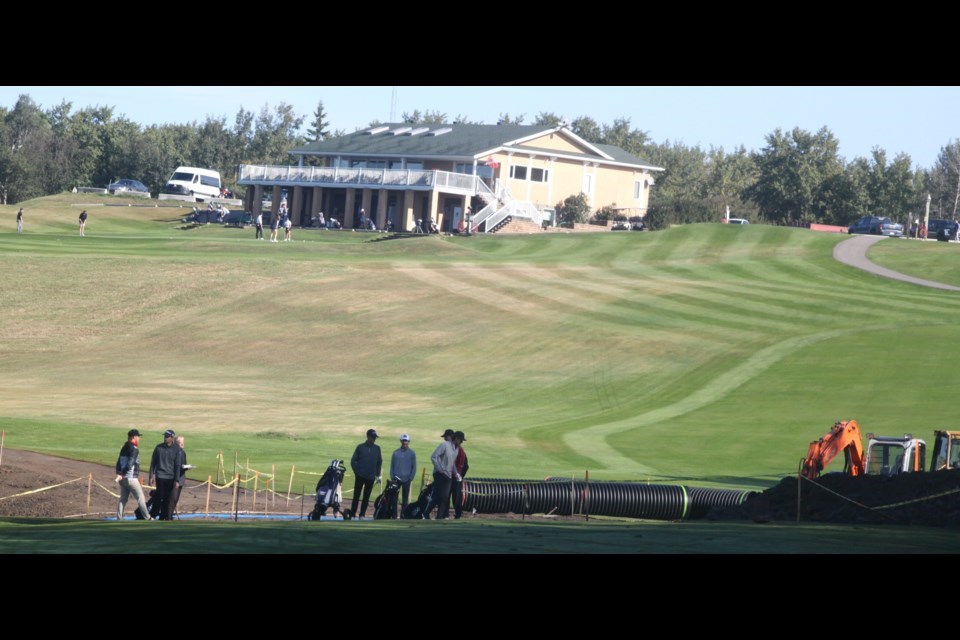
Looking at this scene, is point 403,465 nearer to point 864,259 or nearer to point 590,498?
point 590,498

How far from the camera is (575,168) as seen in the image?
91.1 meters

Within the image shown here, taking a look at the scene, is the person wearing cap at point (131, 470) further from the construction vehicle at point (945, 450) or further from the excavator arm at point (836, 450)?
the construction vehicle at point (945, 450)

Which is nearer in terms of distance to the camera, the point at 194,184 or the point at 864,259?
the point at 864,259

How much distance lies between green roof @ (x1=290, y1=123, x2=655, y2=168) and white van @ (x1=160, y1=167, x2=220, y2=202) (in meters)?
13.6

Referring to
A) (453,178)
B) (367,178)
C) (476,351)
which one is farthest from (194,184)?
(476,351)

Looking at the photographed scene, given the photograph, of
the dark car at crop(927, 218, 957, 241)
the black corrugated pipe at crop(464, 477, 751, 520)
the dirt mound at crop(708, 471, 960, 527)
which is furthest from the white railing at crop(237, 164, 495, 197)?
the dirt mound at crop(708, 471, 960, 527)

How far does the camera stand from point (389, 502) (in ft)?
67.3

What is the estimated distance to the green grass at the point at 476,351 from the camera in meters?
30.1

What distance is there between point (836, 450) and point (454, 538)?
11.2 m

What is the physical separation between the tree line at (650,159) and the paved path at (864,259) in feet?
49.5

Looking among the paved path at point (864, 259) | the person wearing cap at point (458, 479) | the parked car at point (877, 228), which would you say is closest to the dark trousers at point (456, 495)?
the person wearing cap at point (458, 479)
